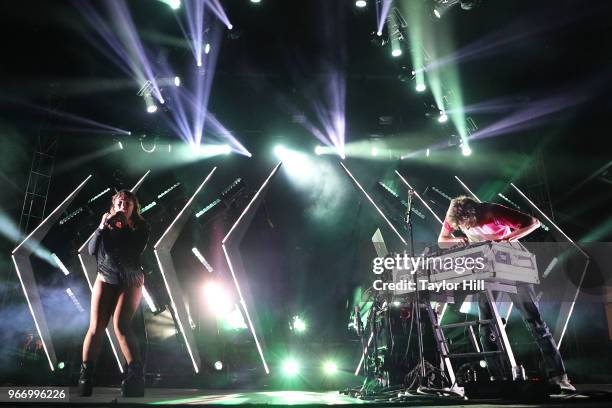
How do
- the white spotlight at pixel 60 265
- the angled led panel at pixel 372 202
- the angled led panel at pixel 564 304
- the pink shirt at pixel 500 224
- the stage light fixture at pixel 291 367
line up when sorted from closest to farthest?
the pink shirt at pixel 500 224
the stage light fixture at pixel 291 367
the angled led panel at pixel 564 304
the white spotlight at pixel 60 265
the angled led panel at pixel 372 202

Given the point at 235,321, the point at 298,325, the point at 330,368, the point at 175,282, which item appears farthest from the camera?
the point at 298,325

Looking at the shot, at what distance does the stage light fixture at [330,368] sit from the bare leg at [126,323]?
3.26 meters

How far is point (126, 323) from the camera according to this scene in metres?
2.97

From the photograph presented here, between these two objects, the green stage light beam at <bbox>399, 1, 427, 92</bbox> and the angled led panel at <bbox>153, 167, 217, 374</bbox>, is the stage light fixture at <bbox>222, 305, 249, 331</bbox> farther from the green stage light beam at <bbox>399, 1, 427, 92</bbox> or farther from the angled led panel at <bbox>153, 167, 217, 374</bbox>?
the green stage light beam at <bbox>399, 1, 427, 92</bbox>

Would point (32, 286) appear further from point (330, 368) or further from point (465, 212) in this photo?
point (465, 212)

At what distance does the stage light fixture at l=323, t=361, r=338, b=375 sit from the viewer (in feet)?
18.1

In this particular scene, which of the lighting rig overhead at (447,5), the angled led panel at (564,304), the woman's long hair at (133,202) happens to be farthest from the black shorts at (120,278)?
the angled led panel at (564,304)

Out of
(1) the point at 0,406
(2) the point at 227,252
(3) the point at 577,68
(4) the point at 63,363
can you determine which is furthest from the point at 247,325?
(3) the point at 577,68

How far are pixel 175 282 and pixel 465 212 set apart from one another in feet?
15.8

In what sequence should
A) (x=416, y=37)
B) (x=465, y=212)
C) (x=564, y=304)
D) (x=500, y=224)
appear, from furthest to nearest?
(x=564, y=304)
(x=416, y=37)
(x=465, y=212)
(x=500, y=224)

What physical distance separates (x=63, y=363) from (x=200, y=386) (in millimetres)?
2184

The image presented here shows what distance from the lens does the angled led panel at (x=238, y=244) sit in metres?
6.37

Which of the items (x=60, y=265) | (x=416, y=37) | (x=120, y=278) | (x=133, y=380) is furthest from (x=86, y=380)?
(x=416, y=37)

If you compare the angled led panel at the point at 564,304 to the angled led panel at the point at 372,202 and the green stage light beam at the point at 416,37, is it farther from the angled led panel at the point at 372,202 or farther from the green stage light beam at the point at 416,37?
the green stage light beam at the point at 416,37
